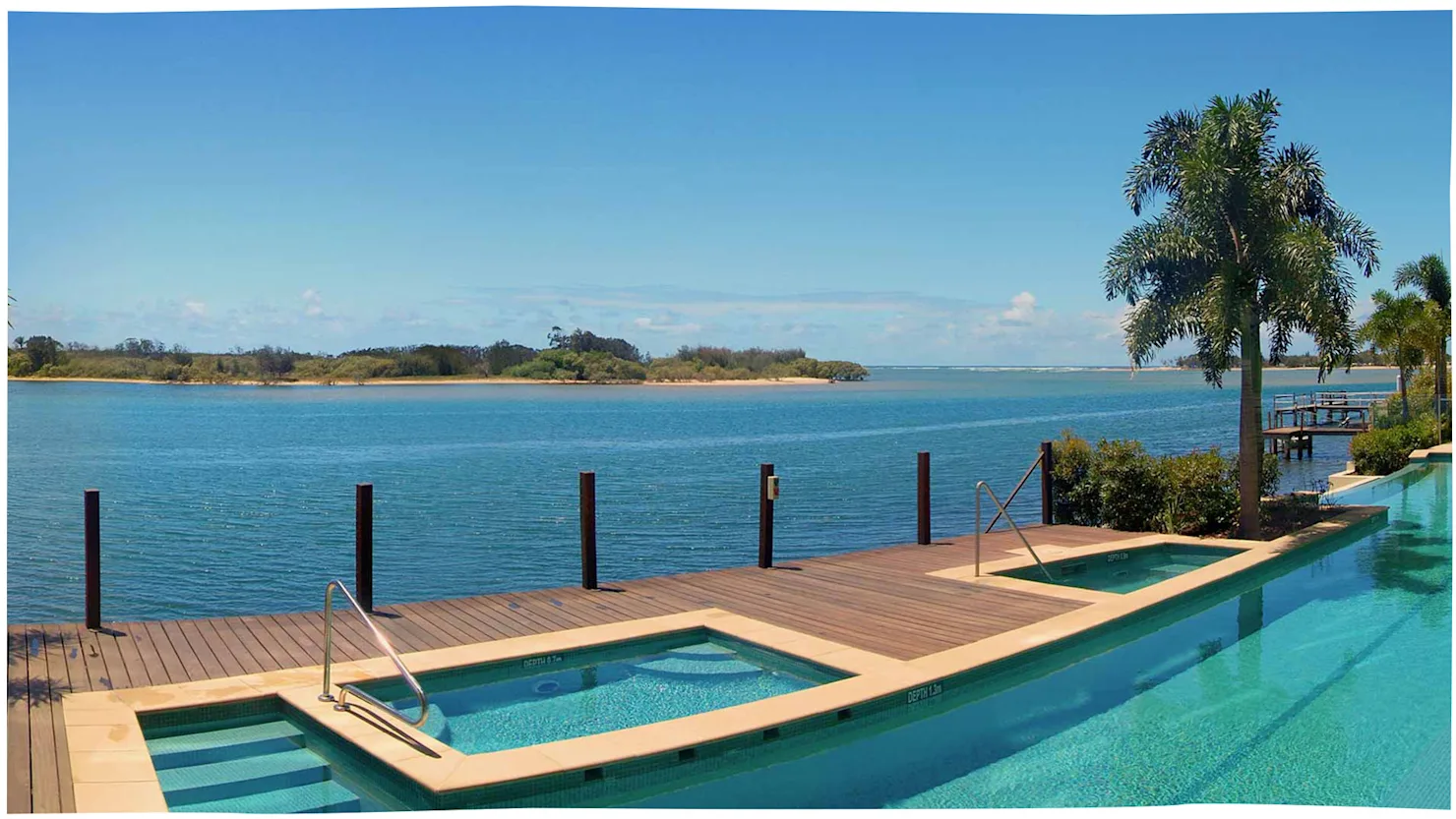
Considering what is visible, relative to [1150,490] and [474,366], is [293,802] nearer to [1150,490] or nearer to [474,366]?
[1150,490]

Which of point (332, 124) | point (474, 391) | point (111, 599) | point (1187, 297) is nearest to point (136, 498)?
point (332, 124)

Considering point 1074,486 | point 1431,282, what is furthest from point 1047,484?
point 1431,282

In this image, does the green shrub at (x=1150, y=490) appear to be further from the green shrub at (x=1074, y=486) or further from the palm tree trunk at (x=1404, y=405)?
the palm tree trunk at (x=1404, y=405)

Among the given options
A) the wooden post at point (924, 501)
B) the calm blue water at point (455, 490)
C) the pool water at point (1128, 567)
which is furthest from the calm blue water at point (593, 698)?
the calm blue water at point (455, 490)

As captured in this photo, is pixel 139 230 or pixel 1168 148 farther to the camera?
pixel 139 230

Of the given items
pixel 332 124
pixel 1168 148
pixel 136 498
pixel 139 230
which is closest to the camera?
pixel 1168 148

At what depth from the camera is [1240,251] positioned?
38.1ft

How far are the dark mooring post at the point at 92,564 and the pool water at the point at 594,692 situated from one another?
2.48 meters

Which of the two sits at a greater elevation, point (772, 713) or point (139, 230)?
point (139, 230)

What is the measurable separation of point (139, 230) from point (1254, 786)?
100 ft

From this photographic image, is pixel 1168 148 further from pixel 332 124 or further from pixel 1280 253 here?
pixel 332 124

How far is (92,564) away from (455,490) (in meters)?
19.8

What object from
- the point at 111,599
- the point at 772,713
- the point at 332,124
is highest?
the point at 332,124

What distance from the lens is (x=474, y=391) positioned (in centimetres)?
11588
